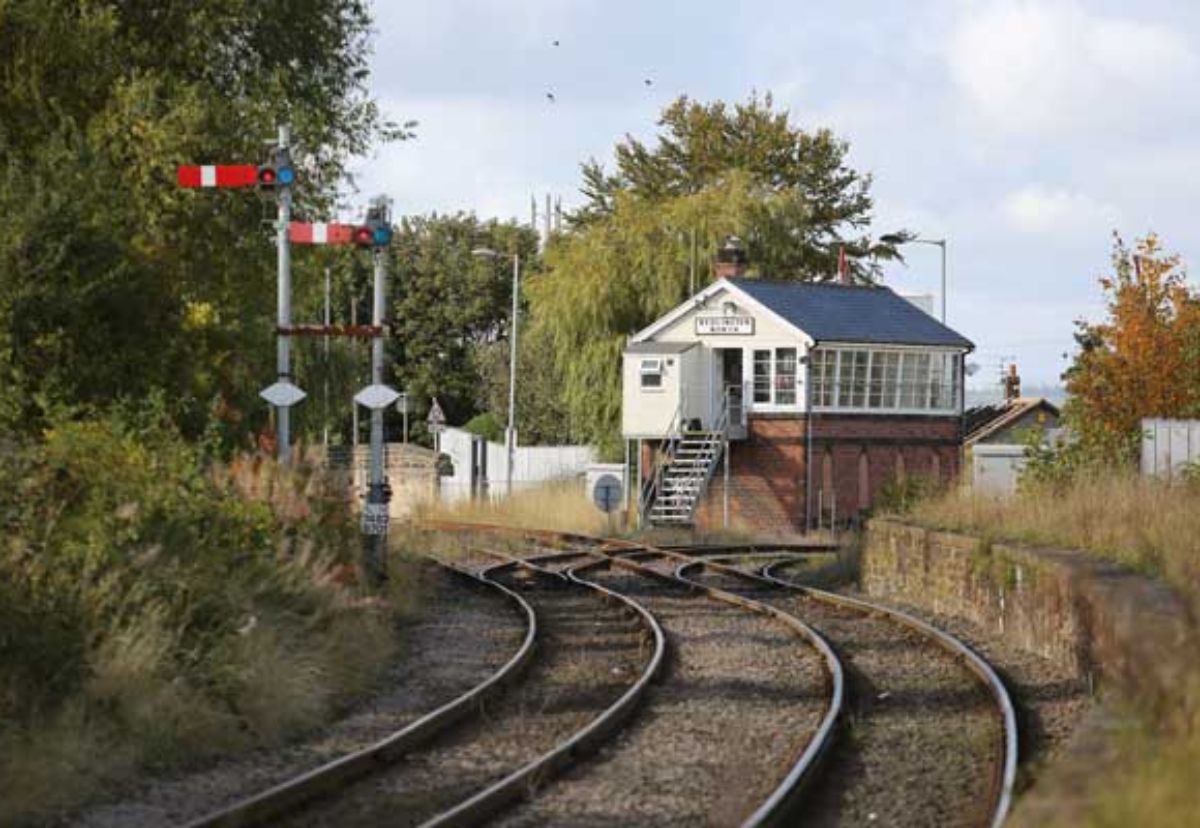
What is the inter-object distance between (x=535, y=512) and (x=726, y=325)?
6.70 m

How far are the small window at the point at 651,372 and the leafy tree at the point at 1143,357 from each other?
8.99m

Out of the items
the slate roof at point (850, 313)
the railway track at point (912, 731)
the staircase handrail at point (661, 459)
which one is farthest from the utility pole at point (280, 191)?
the slate roof at point (850, 313)

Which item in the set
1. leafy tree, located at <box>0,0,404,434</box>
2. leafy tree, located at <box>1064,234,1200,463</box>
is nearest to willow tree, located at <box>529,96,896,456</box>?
leafy tree, located at <box>1064,234,1200,463</box>

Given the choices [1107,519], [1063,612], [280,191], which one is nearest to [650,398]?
[280,191]

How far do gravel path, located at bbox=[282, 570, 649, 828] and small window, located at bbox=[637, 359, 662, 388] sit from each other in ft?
79.7

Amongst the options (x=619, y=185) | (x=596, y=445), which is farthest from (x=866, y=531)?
(x=619, y=185)

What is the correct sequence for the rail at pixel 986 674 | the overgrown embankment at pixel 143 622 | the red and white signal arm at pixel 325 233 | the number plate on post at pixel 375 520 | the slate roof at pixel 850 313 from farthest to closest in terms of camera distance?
the slate roof at pixel 850 313 < the number plate on post at pixel 375 520 < the red and white signal arm at pixel 325 233 < the overgrown embankment at pixel 143 622 < the rail at pixel 986 674

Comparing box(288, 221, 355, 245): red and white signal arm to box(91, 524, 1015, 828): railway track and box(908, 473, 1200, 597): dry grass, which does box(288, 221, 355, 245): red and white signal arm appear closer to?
box(91, 524, 1015, 828): railway track

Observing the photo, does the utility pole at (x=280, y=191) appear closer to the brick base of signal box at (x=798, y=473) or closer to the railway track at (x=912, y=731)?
the railway track at (x=912, y=731)

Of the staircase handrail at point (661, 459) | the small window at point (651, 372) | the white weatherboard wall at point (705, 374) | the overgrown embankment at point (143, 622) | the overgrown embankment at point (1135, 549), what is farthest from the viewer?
the small window at point (651, 372)

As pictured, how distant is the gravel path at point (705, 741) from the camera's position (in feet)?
34.3

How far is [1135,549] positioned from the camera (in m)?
17.2

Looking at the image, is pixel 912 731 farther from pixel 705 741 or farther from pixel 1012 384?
pixel 1012 384

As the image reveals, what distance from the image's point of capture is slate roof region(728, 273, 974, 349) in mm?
46562
